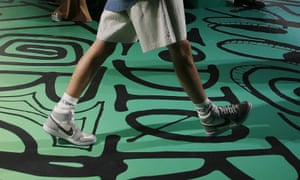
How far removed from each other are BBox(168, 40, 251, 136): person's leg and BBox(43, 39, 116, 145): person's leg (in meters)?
0.31

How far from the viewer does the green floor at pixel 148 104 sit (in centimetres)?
197

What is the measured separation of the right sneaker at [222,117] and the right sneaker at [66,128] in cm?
57

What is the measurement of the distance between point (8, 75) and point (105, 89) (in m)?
0.61

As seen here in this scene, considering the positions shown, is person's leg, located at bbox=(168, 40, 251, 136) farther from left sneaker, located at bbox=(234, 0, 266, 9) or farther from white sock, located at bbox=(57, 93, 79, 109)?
left sneaker, located at bbox=(234, 0, 266, 9)

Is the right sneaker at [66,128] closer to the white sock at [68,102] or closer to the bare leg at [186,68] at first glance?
the white sock at [68,102]

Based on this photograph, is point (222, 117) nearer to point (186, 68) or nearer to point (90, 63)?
point (186, 68)

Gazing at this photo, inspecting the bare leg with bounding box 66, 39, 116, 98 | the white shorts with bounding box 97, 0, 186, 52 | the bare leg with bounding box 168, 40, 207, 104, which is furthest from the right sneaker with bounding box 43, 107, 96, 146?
the bare leg with bounding box 168, 40, 207, 104

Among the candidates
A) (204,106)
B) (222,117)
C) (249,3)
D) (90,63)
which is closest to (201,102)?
(204,106)

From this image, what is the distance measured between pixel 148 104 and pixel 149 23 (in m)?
0.69

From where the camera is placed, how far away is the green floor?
1.97 metres

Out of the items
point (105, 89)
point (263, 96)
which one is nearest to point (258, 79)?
point (263, 96)

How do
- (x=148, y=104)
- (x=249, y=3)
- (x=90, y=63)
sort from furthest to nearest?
(x=249, y=3) < (x=148, y=104) < (x=90, y=63)

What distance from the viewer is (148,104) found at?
2.50 metres

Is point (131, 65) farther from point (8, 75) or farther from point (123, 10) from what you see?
point (123, 10)
